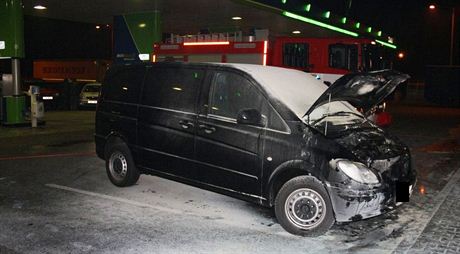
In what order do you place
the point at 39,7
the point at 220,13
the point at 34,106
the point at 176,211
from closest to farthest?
the point at 176,211
the point at 34,106
the point at 39,7
the point at 220,13

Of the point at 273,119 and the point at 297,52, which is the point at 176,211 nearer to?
the point at 273,119

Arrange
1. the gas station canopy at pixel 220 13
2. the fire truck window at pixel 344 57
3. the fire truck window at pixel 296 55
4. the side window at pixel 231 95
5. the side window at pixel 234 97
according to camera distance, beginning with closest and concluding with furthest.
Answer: the side window at pixel 234 97, the side window at pixel 231 95, the fire truck window at pixel 344 57, the fire truck window at pixel 296 55, the gas station canopy at pixel 220 13

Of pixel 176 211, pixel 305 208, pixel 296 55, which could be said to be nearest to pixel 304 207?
pixel 305 208

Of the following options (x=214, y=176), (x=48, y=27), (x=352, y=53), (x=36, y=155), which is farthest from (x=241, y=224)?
(x=48, y=27)

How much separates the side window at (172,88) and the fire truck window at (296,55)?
24.2 ft

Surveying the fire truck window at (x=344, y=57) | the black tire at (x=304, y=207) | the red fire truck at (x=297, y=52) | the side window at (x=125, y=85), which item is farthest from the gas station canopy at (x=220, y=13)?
Answer: the black tire at (x=304, y=207)

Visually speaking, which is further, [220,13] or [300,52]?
[220,13]

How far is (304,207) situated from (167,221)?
1.60 metres

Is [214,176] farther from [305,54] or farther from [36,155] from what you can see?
[305,54]

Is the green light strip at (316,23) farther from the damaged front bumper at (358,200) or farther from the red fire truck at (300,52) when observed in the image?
the damaged front bumper at (358,200)

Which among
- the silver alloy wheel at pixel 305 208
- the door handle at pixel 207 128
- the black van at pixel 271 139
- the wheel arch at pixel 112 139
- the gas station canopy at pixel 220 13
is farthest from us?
the gas station canopy at pixel 220 13

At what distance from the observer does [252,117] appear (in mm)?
5309

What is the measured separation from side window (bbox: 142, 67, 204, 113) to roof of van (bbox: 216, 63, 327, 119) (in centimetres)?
56

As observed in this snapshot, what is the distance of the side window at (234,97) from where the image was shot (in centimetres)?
542
